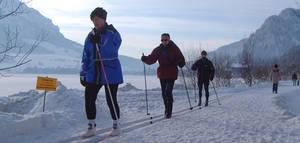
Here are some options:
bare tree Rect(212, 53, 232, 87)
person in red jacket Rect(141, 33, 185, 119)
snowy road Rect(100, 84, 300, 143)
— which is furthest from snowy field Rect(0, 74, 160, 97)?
bare tree Rect(212, 53, 232, 87)

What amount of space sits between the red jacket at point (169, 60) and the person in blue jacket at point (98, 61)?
2.19 metres

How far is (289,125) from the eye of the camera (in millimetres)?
5082

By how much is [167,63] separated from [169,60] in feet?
0.28

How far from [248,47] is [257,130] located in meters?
29.8

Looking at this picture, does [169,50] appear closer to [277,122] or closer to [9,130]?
[277,122]

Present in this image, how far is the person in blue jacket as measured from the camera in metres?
4.03

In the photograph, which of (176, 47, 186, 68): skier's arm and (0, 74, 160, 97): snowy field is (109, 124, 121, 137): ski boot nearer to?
(0, 74, 160, 97): snowy field

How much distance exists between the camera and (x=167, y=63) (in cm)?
625

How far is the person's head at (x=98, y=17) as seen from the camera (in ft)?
13.3

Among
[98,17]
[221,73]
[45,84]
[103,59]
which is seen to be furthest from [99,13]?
[221,73]

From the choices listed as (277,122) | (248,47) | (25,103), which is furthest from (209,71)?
(248,47)

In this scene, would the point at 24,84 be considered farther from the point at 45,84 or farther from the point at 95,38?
the point at 95,38

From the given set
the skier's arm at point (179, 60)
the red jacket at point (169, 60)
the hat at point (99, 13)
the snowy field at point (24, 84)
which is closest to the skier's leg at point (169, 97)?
the red jacket at point (169, 60)

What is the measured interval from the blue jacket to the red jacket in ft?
7.19
